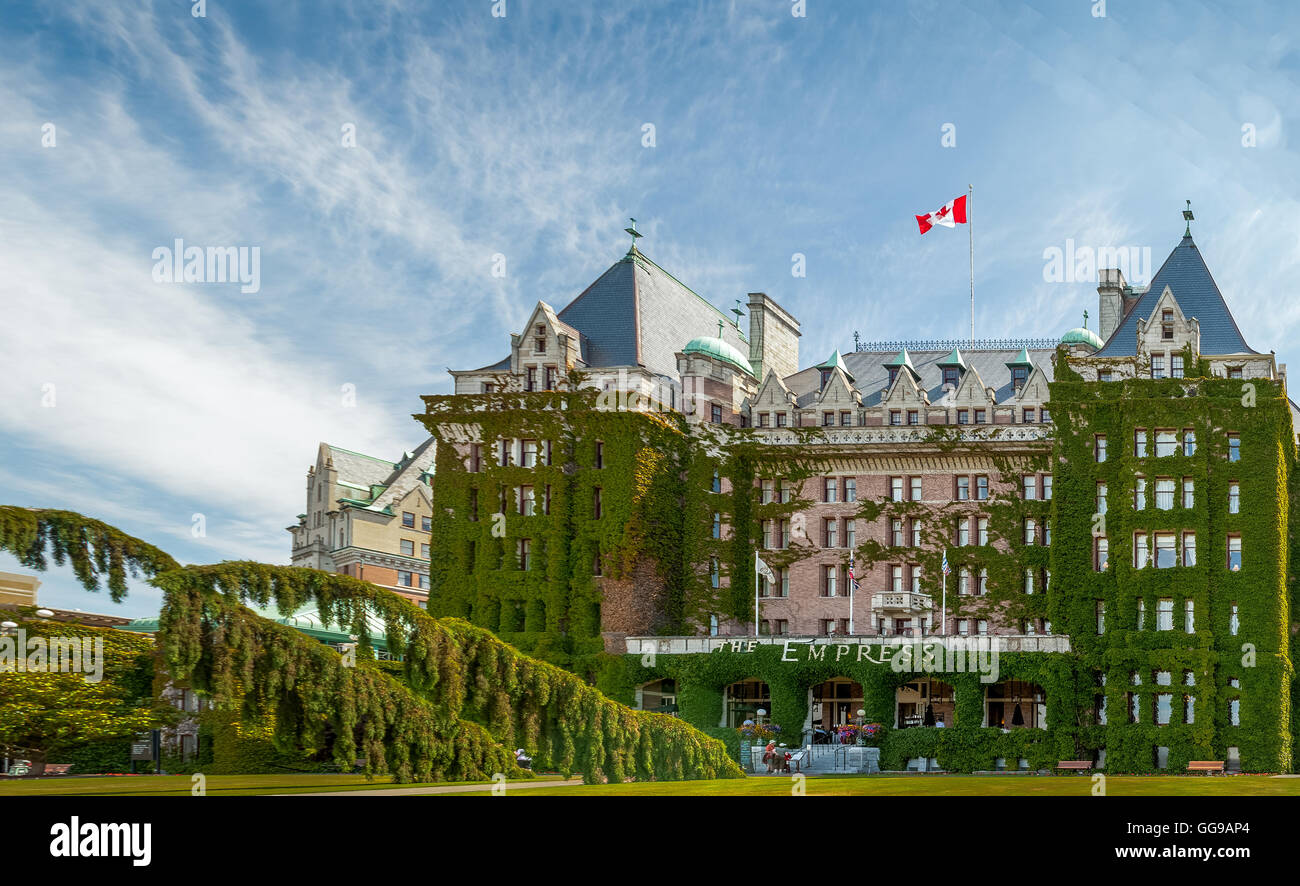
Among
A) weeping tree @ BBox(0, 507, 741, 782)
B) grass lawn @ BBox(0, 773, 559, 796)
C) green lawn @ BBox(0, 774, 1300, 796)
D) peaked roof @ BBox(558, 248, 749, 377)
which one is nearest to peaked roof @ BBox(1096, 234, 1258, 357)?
peaked roof @ BBox(558, 248, 749, 377)

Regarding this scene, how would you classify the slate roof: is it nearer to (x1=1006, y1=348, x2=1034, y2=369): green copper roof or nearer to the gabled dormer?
(x1=1006, y1=348, x2=1034, y2=369): green copper roof

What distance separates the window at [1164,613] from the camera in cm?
7169

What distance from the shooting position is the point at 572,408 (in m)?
79.5

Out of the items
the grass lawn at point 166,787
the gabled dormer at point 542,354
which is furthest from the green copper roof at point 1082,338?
the grass lawn at point 166,787

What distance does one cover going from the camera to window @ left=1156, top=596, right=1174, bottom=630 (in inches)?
2822

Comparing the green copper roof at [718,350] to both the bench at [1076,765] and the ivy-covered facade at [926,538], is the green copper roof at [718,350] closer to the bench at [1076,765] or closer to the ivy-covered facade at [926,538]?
the ivy-covered facade at [926,538]

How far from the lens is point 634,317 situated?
8625 centimetres

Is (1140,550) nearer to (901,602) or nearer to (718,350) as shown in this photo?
(901,602)

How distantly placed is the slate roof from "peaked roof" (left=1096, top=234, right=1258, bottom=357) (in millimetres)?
7478

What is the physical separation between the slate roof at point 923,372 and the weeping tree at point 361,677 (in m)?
48.3

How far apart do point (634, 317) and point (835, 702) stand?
76.3ft

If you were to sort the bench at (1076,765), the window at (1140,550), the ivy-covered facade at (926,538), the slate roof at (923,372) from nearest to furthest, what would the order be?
1. the bench at (1076,765)
2. the ivy-covered facade at (926,538)
3. the window at (1140,550)
4. the slate roof at (923,372)
